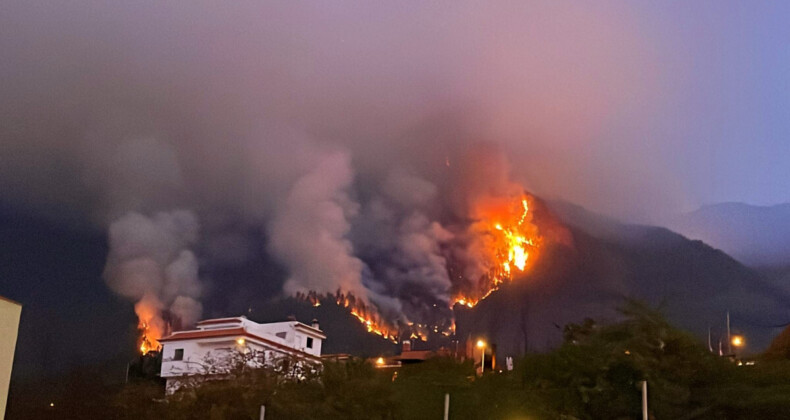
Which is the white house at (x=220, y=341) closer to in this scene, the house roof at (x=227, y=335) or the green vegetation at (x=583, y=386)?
the house roof at (x=227, y=335)

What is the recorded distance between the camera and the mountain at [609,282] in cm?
4250

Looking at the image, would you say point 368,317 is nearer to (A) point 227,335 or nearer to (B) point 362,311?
(B) point 362,311

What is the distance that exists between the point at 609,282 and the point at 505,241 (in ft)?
22.3

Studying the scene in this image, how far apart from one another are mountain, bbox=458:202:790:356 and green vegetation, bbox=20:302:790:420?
91.5ft

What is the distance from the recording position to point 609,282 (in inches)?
1817

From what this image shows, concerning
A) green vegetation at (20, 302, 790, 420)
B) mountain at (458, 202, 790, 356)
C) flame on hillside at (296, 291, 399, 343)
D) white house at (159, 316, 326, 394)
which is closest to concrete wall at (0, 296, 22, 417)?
green vegetation at (20, 302, 790, 420)

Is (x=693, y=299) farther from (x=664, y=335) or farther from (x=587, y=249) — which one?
(x=664, y=335)

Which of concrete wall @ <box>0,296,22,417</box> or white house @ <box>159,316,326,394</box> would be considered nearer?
concrete wall @ <box>0,296,22,417</box>

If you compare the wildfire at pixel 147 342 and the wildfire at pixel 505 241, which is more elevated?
the wildfire at pixel 505 241

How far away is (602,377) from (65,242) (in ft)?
189

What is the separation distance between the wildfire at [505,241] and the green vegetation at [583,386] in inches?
1324

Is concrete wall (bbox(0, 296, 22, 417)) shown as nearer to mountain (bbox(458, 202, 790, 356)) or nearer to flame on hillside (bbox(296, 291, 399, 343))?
mountain (bbox(458, 202, 790, 356))

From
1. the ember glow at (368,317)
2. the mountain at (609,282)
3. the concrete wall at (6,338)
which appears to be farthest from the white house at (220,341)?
the ember glow at (368,317)

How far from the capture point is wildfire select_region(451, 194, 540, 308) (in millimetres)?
47125
